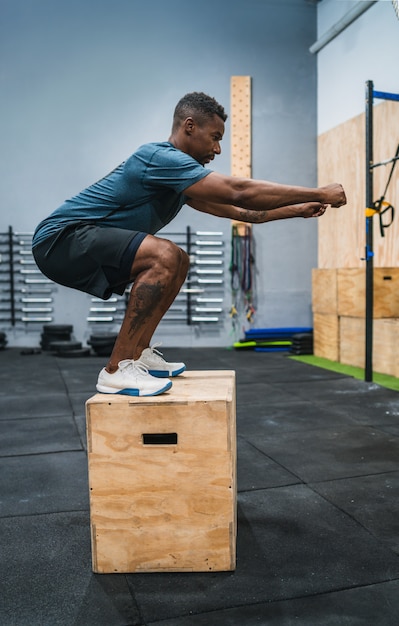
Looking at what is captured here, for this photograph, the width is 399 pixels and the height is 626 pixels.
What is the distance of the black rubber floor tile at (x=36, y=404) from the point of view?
3.27m

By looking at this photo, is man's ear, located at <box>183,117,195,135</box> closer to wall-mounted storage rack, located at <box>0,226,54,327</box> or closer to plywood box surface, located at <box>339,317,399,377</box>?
plywood box surface, located at <box>339,317,399,377</box>

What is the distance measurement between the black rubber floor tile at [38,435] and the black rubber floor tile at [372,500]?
1210mm

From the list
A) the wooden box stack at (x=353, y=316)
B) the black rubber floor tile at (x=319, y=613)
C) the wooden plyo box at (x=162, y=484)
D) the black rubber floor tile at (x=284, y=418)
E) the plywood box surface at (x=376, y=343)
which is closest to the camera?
the black rubber floor tile at (x=319, y=613)

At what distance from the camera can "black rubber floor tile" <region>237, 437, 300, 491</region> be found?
208cm

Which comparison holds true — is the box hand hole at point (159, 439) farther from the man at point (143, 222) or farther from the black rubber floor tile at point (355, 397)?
the black rubber floor tile at point (355, 397)

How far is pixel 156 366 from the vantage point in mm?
1786

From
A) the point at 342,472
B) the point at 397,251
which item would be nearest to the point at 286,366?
the point at 397,251

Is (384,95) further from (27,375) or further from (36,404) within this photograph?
(27,375)

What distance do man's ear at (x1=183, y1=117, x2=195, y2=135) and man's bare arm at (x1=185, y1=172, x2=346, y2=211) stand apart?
249 mm

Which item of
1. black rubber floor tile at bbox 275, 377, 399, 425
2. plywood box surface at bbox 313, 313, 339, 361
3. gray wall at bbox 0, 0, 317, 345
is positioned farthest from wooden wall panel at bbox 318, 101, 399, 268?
black rubber floor tile at bbox 275, 377, 399, 425

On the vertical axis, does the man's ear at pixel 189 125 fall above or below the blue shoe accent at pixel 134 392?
above

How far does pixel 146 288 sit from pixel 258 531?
804mm

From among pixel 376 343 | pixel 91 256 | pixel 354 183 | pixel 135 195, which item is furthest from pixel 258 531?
pixel 354 183

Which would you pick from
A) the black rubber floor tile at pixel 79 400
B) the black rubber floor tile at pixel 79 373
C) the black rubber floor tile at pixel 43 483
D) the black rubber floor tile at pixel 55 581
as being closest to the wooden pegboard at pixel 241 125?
the black rubber floor tile at pixel 79 373
